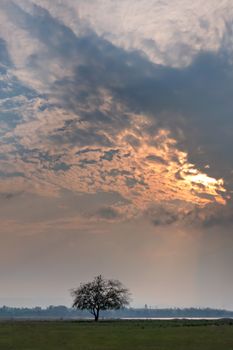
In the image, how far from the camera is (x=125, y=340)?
49344 mm

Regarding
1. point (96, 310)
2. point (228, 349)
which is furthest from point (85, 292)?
point (228, 349)

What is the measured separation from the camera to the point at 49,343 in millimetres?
47031

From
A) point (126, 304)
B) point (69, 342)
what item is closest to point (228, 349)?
point (69, 342)

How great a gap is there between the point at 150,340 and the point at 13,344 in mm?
15394

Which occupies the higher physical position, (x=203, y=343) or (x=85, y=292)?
(x=85, y=292)

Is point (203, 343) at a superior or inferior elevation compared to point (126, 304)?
inferior

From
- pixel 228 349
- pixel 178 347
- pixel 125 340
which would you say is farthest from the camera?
pixel 125 340

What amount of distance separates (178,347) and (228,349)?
507 cm

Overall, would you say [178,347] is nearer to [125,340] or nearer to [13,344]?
[125,340]

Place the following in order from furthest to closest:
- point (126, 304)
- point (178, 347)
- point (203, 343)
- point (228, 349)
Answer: point (126, 304), point (203, 343), point (178, 347), point (228, 349)

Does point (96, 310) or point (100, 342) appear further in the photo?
point (96, 310)

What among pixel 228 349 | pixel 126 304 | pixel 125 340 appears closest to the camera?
pixel 228 349

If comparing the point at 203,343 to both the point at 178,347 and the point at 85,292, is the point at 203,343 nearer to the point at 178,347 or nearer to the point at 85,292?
the point at 178,347

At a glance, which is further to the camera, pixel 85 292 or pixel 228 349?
pixel 85 292
